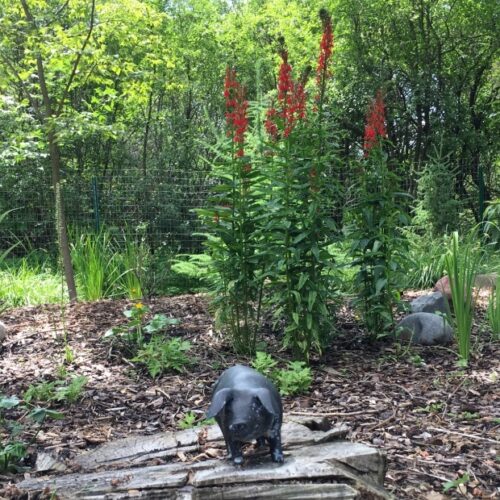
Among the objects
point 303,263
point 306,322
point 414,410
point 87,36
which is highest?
point 87,36

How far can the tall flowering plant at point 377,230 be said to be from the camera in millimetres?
4020

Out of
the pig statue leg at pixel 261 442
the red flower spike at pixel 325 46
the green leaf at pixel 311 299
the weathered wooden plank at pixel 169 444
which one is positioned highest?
the red flower spike at pixel 325 46

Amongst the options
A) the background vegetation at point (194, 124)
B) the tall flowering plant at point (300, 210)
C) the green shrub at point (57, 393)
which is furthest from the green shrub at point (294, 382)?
the background vegetation at point (194, 124)

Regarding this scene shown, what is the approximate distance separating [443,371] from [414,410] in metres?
0.69

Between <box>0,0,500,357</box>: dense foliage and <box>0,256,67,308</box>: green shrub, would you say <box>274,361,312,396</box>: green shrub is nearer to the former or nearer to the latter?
<box>0,0,500,357</box>: dense foliage

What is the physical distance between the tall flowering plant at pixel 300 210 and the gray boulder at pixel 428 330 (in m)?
0.88

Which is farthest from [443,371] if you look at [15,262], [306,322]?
[15,262]

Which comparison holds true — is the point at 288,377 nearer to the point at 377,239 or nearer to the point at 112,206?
the point at 377,239

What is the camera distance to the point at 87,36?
16.7ft

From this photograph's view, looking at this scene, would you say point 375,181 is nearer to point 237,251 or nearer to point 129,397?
point 237,251

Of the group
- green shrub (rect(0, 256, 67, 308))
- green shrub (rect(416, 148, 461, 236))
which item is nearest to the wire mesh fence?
green shrub (rect(0, 256, 67, 308))

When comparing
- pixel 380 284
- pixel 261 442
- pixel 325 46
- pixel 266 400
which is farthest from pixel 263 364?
pixel 325 46

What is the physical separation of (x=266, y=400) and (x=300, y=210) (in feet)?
6.21

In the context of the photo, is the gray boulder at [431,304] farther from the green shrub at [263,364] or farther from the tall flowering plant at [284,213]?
the green shrub at [263,364]
